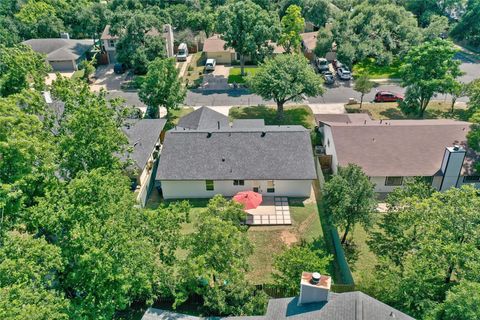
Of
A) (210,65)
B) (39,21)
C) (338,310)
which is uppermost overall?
(39,21)

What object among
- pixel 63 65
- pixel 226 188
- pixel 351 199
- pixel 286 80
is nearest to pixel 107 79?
pixel 63 65

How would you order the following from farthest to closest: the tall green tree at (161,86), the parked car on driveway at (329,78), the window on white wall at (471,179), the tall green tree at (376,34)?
1. the tall green tree at (376,34)
2. the parked car on driveway at (329,78)
3. the tall green tree at (161,86)
4. the window on white wall at (471,179)

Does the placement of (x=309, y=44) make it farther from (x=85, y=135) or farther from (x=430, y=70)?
(x=85, y=135)

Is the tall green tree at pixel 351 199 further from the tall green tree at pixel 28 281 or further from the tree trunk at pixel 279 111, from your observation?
the tree trunk at pixel 279 111

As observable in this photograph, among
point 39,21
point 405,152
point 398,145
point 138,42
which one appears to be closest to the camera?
point 405,152

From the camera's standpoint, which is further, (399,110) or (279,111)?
(399,110)

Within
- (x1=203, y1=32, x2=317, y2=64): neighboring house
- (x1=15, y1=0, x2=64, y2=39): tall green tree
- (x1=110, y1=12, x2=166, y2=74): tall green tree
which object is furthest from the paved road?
(x1=15, y1=0, x2=64, y2=39): tall green tree

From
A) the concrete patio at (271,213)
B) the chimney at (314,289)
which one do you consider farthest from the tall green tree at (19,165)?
the concrete patio at (271,213)
